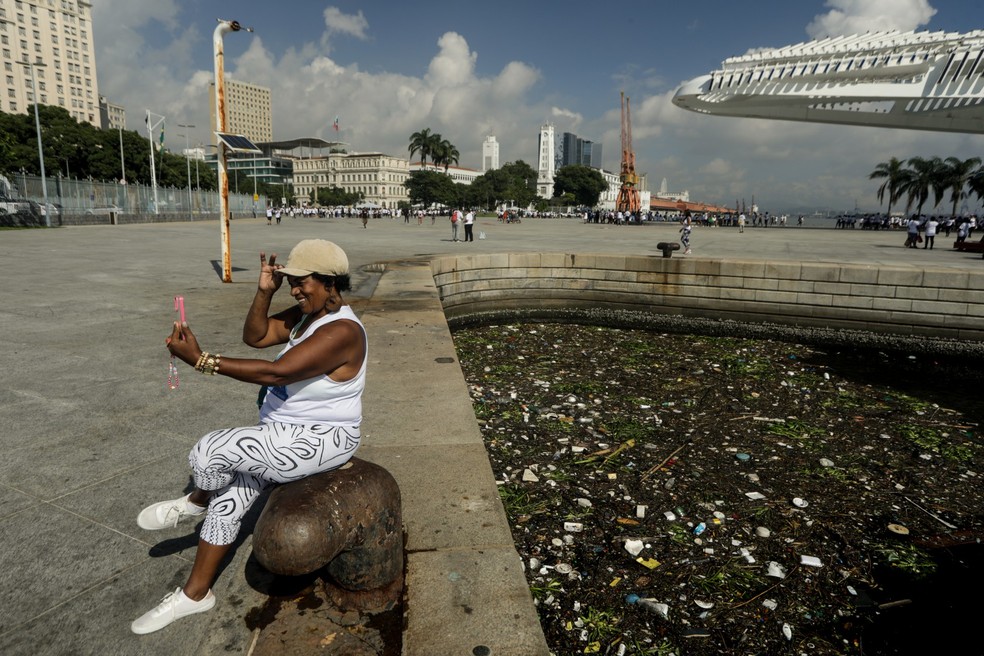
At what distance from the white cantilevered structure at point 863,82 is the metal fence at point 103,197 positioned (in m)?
38.3

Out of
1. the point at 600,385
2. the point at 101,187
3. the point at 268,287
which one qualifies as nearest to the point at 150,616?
the point at 268,287

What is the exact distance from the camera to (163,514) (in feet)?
9.32

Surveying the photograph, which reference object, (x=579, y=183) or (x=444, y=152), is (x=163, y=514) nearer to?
(x=444, y=152)

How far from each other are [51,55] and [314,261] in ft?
464

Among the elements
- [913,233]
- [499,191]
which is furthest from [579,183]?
[913,233]

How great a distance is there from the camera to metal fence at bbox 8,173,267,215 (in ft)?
105

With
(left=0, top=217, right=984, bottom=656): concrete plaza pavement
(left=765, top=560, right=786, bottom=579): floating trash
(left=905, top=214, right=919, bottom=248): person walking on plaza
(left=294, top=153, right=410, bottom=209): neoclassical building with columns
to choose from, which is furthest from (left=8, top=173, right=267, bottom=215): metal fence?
(left=294, top=153, right=410, bottom=209): neoclassical building with columns

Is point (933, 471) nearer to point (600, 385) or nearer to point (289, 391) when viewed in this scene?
point (600, 385)

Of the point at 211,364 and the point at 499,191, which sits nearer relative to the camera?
the point at 211,364

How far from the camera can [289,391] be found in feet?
8.45

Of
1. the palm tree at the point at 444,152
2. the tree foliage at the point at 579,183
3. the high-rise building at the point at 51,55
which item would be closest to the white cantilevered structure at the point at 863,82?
the palm tree at the point at 444,152

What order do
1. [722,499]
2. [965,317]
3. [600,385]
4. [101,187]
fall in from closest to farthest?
1. [722,499]
2. [600,385]
3. [965,317]
4. [101,187]

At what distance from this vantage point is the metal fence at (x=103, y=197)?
32125 mm

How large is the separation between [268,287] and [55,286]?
10972 mm
